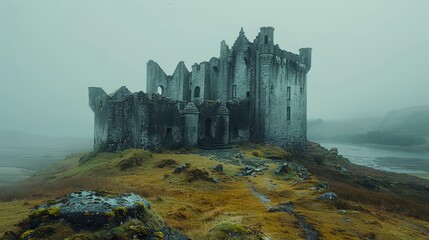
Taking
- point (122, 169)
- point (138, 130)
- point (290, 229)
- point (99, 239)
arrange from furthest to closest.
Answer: point (138, 130) < point (122, 169) < point (290, 229) < point (99, 239)

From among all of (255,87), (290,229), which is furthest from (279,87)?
(290,229)

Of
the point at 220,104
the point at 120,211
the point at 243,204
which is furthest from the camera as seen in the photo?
the point at 220,104

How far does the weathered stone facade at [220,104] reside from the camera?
109 ft

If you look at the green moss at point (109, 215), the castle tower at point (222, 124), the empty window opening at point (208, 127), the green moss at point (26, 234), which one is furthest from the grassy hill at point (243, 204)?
the castle tower at point (222, 124)

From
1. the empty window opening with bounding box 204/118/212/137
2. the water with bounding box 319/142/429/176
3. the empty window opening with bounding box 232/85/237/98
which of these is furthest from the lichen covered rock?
the water with bounding box 319/142/429/176

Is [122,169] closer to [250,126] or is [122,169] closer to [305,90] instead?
[250,126]

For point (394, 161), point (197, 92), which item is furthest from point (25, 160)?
point (394, 161)

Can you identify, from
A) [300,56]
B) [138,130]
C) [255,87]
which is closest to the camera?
[138,130]

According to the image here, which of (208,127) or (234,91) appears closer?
(208,127)

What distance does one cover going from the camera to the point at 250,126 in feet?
143

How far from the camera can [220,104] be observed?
1561 inches

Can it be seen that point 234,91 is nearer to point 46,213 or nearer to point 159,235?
point 159,235

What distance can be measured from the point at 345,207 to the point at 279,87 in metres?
30.4

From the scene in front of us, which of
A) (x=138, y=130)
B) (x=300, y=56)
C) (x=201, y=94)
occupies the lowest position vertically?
(x=138, y=130)
